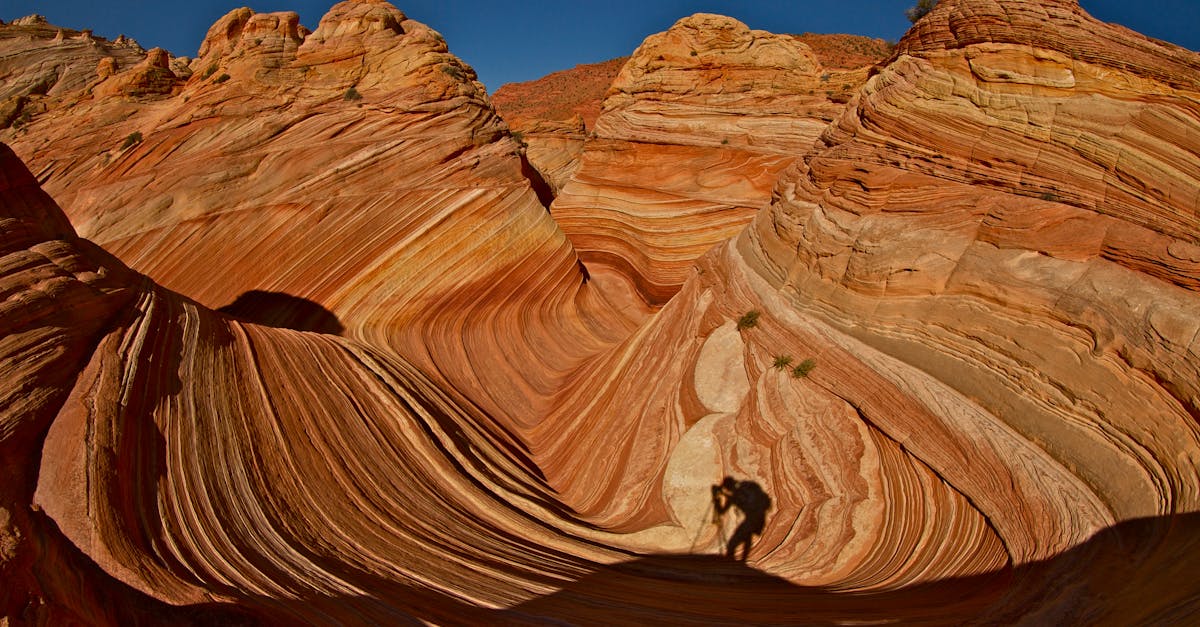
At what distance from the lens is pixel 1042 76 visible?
261 inches

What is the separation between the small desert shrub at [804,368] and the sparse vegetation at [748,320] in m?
1.17

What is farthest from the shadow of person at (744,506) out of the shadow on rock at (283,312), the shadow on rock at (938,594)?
the shadow on rock at (283,312)

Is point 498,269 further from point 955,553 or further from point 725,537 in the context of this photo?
point 955,553

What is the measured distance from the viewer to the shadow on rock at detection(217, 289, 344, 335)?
431 inches

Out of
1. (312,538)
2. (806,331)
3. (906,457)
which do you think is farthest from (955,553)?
(312,538)

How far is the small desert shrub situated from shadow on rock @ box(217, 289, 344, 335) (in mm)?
8248

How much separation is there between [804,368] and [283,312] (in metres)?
9.30

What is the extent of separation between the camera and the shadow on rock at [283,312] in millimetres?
10945

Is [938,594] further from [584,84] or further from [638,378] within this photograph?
[584,84]

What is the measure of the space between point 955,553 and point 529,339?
8.93m

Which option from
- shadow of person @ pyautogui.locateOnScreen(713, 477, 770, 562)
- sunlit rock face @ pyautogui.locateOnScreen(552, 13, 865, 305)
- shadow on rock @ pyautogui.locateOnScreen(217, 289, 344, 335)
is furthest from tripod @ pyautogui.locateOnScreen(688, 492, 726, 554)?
sunlit rock face @ pyautogui.locateOnScreen(552, 13, 865, 305)

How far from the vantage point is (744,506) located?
6.86 meters

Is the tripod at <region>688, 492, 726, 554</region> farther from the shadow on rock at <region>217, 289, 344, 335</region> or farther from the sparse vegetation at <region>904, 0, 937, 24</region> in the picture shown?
the sparse vegetation at <region>904, 0, 937, 24</region>

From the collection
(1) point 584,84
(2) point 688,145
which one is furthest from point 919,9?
(1) point 584,84
